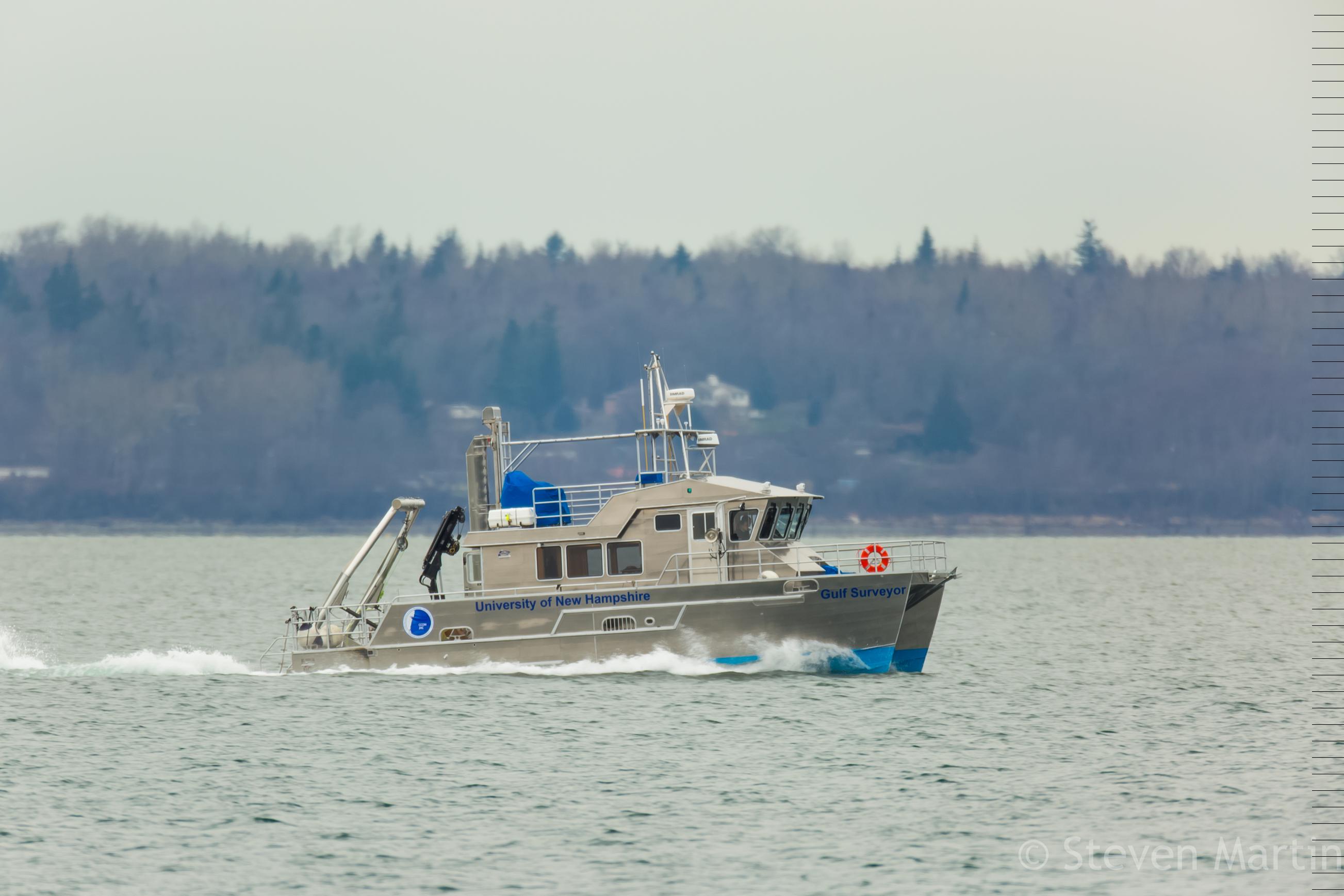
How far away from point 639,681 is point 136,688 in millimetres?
11369

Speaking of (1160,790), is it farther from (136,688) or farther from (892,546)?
(136,688)

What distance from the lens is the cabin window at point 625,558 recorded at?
29.0 metres

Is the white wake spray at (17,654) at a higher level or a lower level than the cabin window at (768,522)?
lower

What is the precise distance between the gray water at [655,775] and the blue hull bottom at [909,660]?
0.50 m

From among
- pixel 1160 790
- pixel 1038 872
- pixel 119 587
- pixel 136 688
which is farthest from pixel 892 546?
pixel 119 587

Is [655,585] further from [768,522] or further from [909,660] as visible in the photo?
[909,660]

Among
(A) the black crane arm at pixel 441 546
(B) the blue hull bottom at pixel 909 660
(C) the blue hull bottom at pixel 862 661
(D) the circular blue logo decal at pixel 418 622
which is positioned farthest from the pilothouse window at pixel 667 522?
(B) the blue hull bottom at pixel 909 660

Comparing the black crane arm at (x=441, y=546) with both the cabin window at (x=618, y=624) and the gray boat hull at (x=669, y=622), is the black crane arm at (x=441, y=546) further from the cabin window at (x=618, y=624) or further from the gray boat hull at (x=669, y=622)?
the cabin window at (x=618, y=624)

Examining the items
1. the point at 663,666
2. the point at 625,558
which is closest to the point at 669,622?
the point at 663,666

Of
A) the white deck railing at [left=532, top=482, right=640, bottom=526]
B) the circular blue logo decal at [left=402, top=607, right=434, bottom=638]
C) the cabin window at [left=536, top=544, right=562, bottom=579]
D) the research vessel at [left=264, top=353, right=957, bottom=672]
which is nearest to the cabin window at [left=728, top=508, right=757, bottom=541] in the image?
the research vessel at [left=264, top=353, right=957, bottom=672]

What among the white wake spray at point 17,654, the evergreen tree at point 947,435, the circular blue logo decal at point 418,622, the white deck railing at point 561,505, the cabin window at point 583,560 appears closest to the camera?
the cabin window at point 583,560

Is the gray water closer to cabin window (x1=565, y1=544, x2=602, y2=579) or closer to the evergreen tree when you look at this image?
cabin window (x1=565, y1=544, x2=602, y2=579)

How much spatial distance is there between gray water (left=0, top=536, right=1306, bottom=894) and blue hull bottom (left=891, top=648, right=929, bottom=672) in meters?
0.50

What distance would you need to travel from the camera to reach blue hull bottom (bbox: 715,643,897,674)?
2897 centimetres
